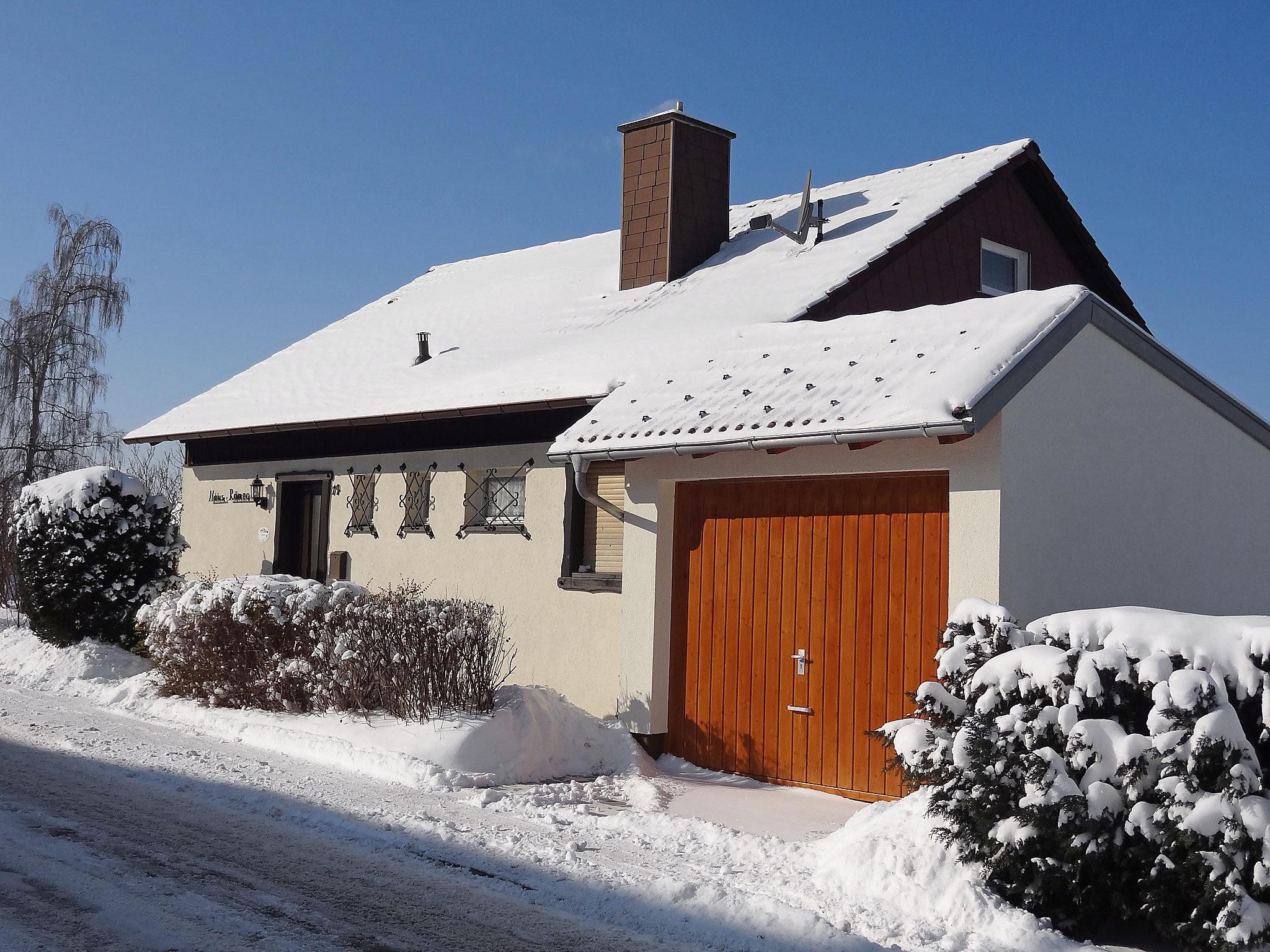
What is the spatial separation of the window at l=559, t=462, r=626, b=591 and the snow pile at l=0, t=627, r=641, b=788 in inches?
64.9

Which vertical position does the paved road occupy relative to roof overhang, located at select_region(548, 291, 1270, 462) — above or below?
below

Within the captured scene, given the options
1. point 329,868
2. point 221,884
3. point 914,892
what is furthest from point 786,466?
point 221,884

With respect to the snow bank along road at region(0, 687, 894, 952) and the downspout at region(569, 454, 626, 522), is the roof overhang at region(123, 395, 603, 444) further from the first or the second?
the snow bank along road at region(0, 687, 894, 952)

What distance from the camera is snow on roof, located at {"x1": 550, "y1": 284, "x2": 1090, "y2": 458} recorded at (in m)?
7.41

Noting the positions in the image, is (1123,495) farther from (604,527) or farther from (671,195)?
(671,195)

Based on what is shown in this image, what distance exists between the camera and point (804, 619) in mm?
8430

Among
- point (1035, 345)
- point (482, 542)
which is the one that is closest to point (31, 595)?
point (482, 542)

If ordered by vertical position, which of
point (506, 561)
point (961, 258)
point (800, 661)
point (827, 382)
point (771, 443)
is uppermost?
point (961, 258)

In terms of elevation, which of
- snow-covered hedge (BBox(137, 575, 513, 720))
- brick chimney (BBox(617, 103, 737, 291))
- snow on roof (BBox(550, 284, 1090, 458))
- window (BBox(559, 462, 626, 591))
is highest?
brick chimney (BBox(617, 103, 737, 291))

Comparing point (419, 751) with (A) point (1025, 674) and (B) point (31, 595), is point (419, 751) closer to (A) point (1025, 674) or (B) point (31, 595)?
(A) point (1025, 674)

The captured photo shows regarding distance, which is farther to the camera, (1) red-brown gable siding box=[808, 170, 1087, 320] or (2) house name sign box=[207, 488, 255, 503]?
(2) house name sign box=[207, 488, 255, 503]

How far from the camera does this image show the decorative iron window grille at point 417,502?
1286 cm

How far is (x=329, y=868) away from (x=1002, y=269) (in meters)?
11.8

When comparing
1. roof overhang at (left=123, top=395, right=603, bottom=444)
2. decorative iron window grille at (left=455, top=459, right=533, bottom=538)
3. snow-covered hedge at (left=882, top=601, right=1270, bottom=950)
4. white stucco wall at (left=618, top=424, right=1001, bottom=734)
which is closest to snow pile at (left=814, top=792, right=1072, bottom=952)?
snow-covered hedge at (left=882, top=601, right=1270, bottom=950)
